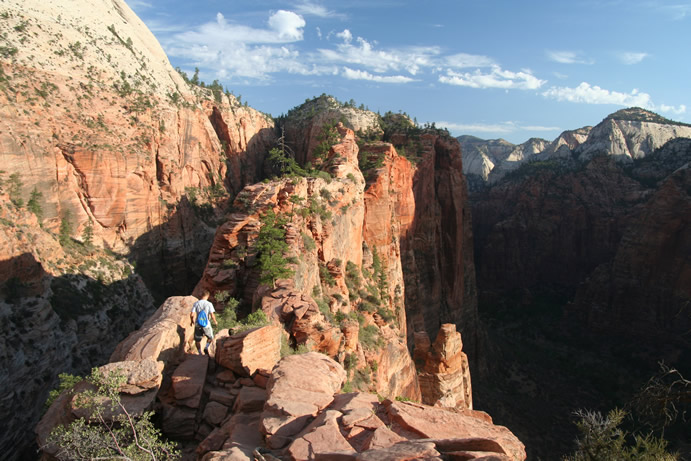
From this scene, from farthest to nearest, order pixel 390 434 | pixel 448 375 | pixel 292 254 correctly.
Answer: pixel 448 375 < pixel 292 254 < pixel 390 434

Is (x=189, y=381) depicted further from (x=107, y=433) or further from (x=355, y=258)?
(x=355, y=258)

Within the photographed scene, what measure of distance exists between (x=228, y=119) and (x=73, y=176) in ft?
105

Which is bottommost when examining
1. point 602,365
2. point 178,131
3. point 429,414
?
point 602,365

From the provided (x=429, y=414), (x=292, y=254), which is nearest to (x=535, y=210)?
(x=292, y=254)

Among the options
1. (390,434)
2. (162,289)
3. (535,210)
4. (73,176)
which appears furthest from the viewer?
(535,210)

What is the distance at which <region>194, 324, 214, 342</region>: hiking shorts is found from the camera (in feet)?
38.0

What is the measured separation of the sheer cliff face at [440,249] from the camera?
48.4 metres

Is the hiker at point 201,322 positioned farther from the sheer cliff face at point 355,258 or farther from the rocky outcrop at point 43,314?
the rocky outcrop at point 43,314

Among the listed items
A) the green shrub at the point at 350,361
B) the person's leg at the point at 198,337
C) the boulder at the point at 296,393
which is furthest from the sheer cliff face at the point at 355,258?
the boulder at the point at 296,393

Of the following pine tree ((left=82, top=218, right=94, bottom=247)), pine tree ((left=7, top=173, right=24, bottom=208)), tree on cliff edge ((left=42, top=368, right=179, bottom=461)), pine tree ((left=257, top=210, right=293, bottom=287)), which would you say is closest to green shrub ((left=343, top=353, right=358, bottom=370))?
pine tree ((left=257, top=210, right=293, bottom=287))

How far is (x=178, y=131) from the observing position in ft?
179

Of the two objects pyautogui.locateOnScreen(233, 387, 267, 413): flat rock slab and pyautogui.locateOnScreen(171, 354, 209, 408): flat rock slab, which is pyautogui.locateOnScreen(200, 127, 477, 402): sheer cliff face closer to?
pyautogui.locateOnScreen(171, 354, 209, 408): flat rock slab

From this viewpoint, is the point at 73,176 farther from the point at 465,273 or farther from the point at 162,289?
the point at 465,273

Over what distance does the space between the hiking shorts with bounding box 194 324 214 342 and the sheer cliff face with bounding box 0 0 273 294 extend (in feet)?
102
